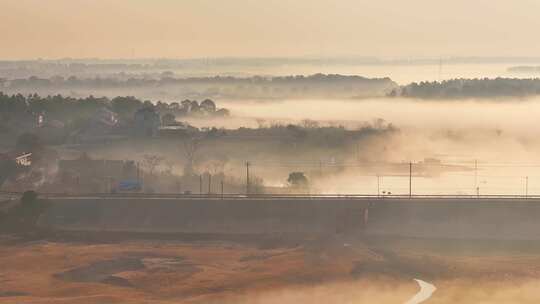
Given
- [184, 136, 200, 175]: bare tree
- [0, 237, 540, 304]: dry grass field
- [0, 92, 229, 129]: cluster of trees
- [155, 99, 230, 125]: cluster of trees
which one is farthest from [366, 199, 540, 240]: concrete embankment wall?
[155, 99, 230, 125]: cluster of trees

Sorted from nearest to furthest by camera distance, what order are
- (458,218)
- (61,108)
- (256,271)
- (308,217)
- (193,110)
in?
1. (256,271)
2. (458,218)
3. (308,217)
4. (61,108)
5. (193,110)

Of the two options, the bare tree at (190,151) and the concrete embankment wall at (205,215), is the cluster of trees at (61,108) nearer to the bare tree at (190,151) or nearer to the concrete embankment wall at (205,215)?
the bare tree at (190,151)

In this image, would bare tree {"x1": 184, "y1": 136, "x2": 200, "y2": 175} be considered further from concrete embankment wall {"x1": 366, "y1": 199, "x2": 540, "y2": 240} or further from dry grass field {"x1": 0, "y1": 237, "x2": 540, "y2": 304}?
dry grass field {"x1": 0, "y1": 237, "x2": 540, "y2": 304}

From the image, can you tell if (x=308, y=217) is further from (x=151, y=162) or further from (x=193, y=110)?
(x=193, y=110)

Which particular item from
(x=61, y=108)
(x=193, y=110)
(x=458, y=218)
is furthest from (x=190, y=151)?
(x=458, y=218)

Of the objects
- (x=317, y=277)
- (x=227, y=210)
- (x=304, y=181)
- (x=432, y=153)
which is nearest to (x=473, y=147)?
(x=432, y=153)

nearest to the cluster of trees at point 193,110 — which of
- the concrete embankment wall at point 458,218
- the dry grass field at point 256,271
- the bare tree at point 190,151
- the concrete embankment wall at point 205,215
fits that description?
the bare tree at point 190,151

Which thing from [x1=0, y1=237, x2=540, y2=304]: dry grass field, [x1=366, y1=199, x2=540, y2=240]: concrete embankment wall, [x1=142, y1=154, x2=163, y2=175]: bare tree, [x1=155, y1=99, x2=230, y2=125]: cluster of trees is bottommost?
[x1=0, y1=237, x2=540, y2=304]: dry grass field
